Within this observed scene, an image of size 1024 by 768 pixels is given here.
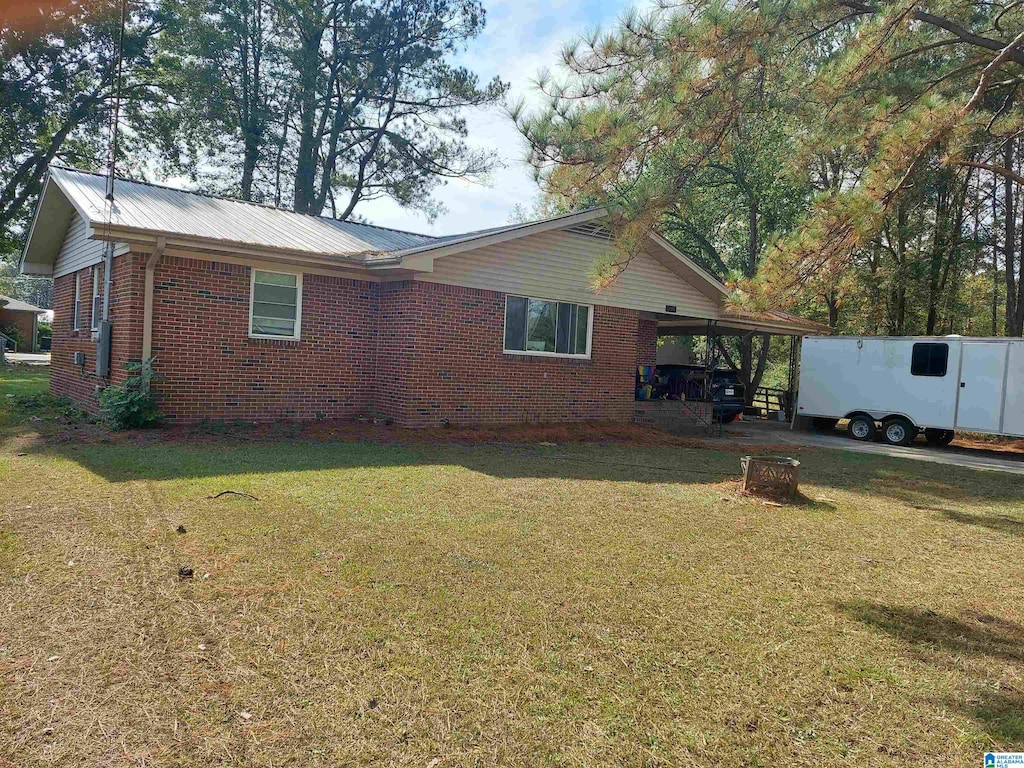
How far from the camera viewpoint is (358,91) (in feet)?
94.5

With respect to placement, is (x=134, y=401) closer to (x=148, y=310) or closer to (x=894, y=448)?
(x=148, y=310)

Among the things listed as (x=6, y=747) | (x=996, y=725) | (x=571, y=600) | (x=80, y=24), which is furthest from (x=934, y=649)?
(x=80, y=24)

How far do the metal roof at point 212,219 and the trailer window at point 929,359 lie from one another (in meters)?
11.5

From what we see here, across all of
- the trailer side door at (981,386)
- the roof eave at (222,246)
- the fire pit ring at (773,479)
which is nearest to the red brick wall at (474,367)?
the roof eave at (222,246)

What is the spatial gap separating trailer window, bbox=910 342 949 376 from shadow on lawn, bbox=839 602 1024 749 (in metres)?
12.0

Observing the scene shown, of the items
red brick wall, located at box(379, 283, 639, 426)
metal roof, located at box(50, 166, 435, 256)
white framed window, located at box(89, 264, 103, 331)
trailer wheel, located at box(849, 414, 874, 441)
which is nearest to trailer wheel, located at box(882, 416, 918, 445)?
trailer wheel, located at box(849, 414, 874, 441)

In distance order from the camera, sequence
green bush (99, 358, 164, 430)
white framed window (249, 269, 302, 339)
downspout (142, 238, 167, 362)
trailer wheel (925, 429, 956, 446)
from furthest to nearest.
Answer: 1. trailer wheel (925, 429, 956, 446)
2. white framed window (249, 269, 302, 339)
3. downspout (142, 238, 167, 362)
4. green bush (99, 358, 164, 430)

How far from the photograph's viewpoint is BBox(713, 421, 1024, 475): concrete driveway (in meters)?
12.7

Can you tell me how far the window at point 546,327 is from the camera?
12.9 meters

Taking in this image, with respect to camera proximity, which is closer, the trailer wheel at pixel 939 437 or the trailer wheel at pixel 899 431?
the trailer wheel at pixel 899 431

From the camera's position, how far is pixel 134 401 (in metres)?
9.44

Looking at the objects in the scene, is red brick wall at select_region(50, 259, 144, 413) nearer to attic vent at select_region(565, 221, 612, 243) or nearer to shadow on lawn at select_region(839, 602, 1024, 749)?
attic vent at select_region(565, 221, 612, 243)

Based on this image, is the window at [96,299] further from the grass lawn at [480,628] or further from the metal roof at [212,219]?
the grass lawn at [480,628]

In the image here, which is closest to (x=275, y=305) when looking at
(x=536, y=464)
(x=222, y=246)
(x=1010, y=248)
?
(x=222, y=246)
